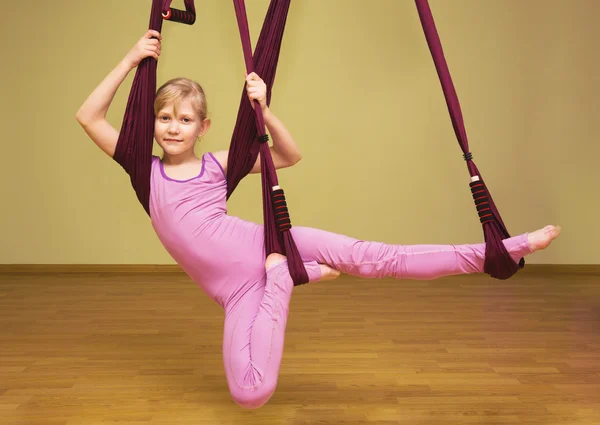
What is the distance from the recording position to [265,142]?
70.6 inches

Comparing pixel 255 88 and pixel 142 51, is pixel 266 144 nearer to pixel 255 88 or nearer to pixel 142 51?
pixel 255 88

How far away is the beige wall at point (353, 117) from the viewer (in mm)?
4137

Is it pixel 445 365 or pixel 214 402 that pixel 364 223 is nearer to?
pixel 445 365

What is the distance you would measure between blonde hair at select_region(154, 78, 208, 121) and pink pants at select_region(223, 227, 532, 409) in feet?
1.61

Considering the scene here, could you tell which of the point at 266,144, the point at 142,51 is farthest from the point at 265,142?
the point at 142,51

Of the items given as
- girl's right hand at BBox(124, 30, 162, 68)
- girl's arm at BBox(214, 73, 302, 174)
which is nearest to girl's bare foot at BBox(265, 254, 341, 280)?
girl's arm at BBox(214, 73, 302, 174)

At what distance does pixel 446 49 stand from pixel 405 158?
740mm

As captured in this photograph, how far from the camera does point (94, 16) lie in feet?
13.6

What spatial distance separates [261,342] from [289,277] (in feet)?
0.62

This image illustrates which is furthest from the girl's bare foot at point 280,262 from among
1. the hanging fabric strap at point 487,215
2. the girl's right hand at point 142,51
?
the girl's right hand at point 142,51

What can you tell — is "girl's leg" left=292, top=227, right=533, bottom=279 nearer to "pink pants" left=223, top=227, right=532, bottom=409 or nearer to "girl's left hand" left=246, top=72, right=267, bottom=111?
"pink pants" left=223, top=227, right=532, bottom=409

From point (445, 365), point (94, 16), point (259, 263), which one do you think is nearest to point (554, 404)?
point (445, 365)

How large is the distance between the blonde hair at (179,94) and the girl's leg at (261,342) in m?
0.53

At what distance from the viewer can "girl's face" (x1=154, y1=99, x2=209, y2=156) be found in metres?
1.89
